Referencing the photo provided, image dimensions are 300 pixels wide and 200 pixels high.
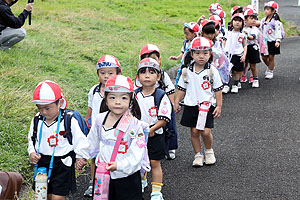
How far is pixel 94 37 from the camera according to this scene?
1095cm

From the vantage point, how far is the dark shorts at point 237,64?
9.04 meters

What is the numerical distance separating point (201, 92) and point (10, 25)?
14.2 ft

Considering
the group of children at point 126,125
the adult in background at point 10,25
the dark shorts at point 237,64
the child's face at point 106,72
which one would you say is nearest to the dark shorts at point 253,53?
the dark shorts at point 237,64

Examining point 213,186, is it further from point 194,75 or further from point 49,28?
point 49,28

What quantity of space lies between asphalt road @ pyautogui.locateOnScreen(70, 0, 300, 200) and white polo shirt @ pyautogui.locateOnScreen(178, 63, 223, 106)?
2.76 feet

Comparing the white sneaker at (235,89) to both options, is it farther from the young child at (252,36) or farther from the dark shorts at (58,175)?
the dark shorts at (58,175)

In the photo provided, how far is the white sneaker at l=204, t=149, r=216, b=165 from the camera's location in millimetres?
Answer: 5703

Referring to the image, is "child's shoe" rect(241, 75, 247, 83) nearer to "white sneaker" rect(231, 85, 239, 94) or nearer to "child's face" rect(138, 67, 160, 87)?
"white sneaker" rect(231, 85, 239, 94)

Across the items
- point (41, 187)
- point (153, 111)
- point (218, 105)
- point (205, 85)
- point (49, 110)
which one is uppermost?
point (49, 110)

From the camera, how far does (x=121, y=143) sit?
3748mm

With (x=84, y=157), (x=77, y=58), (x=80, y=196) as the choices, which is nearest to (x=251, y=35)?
(x=77, y=58)

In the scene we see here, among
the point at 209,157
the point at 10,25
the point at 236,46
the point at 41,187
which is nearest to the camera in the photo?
the point at 41,187

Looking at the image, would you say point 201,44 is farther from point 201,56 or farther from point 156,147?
point 156,147

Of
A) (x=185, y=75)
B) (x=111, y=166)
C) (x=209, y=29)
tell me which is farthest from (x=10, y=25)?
(x=111, y=166)
